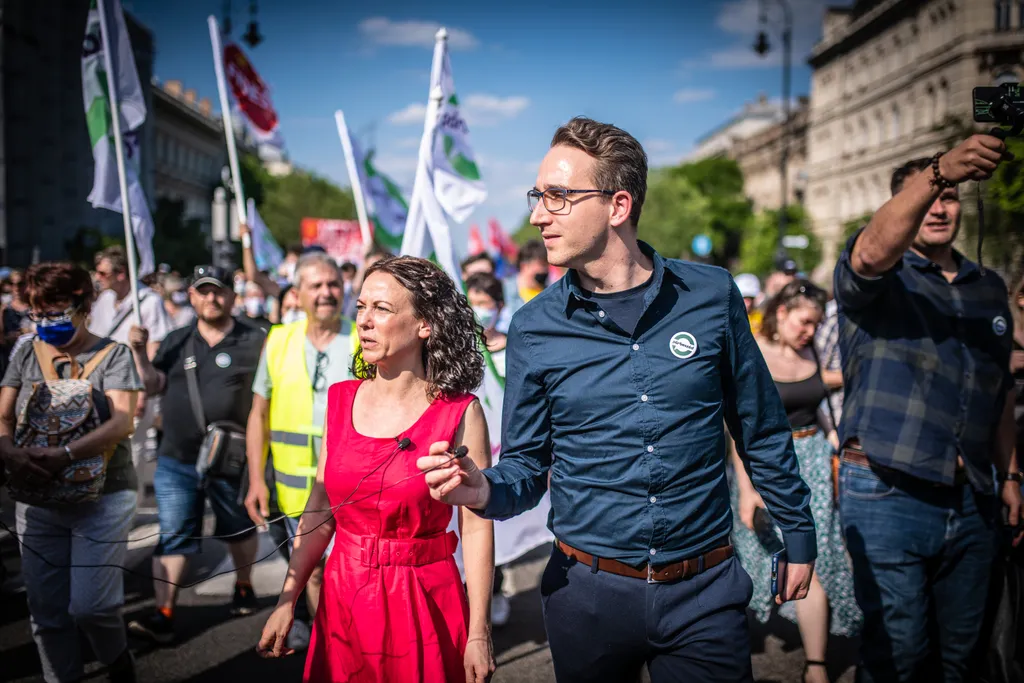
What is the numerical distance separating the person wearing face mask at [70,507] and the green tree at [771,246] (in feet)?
168

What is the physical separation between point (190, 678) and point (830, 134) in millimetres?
67066

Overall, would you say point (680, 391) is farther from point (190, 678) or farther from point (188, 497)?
point (188, 497)

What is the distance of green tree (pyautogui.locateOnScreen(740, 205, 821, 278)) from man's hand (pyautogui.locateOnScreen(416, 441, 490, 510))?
52.2m

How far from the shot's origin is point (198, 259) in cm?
4138

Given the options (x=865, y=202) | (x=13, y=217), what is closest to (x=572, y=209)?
(x=13, y=217)

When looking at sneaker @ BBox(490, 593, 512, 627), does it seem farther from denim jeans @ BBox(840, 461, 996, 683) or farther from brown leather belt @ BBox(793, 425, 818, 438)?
denim jeans @ BBox(840, 461, 996, 683)

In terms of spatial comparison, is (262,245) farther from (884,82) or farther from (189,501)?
(884,82)

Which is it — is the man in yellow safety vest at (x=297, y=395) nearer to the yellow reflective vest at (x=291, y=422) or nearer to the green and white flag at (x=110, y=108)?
the yellow reflective vest at (x=291, y=422)

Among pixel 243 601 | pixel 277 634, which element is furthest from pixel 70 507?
pixel 243 601

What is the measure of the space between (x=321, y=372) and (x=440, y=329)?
5.46 feet

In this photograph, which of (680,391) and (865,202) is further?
(865,202)

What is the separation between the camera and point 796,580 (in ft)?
8.41

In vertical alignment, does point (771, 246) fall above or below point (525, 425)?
above

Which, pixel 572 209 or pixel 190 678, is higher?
pixel 572 209
